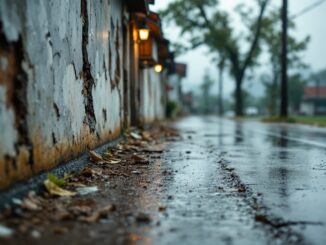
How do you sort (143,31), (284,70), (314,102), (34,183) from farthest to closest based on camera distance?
1. (314,102)
2. (284,70)
3. (143,31)
4. (34,183)

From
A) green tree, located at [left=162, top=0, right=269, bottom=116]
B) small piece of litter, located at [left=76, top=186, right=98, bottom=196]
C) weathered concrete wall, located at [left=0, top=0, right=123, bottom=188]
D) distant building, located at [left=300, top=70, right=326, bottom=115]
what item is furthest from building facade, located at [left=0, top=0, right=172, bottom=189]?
distant building, located at [left=300, top=70, right=326, bottom=115]

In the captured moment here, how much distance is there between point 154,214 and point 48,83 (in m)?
1.44

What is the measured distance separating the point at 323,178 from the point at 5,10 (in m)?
3.31

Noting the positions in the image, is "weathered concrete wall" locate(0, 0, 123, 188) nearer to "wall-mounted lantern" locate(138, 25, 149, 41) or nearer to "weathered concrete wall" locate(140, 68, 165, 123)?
"wall-mounted lantern" locate(138, 25, 149, 41)

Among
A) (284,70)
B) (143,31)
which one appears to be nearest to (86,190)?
(143,31)

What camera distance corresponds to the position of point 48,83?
12.8ft

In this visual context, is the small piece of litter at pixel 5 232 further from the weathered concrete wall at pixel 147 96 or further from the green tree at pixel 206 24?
the green tree at pixel 206 24

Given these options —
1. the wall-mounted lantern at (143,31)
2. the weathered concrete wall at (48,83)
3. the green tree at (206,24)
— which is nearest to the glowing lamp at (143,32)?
the wall-mounted lantern at (143,31)

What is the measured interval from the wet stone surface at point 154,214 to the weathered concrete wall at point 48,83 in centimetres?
36

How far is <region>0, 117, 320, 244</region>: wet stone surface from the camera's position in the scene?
2629mm

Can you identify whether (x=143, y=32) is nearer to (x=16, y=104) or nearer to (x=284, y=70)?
(x=16, y=104)

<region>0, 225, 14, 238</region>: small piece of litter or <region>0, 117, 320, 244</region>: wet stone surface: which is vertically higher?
<region>0, 225, 14, 238</region>: small piece of litter

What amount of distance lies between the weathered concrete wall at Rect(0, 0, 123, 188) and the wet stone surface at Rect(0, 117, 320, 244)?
36 centimetres

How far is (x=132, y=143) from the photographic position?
8.48 m
